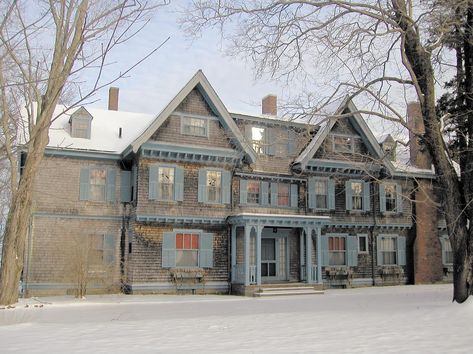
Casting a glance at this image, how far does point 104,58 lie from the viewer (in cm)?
621

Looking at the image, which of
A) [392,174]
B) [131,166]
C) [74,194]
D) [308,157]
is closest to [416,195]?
[392,174]

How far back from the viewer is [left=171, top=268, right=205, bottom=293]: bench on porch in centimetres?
2414

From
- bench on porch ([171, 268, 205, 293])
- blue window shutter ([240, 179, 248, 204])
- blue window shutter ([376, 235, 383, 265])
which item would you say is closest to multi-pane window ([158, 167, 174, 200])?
bench on porch ([171, 268, 205, 293])

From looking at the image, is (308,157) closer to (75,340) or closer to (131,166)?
(131,166)

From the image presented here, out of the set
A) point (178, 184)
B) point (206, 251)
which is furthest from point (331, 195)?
point (178, 184)

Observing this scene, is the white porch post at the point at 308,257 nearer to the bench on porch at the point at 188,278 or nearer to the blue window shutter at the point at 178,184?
the bench on porch at the point at 188,278

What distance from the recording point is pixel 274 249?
27.4 metres

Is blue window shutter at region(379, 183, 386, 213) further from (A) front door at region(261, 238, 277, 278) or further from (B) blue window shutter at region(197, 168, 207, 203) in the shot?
(B) blue window shutter at region(197, 168, 207, 203)

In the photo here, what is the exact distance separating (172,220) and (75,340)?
1441 cm

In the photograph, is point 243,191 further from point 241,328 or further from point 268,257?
point 241,328

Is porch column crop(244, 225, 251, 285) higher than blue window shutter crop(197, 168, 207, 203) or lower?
lower

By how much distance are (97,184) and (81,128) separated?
292 cm

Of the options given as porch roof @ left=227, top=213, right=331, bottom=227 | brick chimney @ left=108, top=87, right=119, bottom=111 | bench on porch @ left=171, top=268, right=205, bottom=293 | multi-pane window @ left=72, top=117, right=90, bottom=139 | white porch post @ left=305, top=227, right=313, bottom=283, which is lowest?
bench on porch @ left=171, top=268, right=205, bottom=293

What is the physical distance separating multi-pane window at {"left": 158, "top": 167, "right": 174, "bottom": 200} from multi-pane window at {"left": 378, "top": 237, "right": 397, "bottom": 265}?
41.5ft
